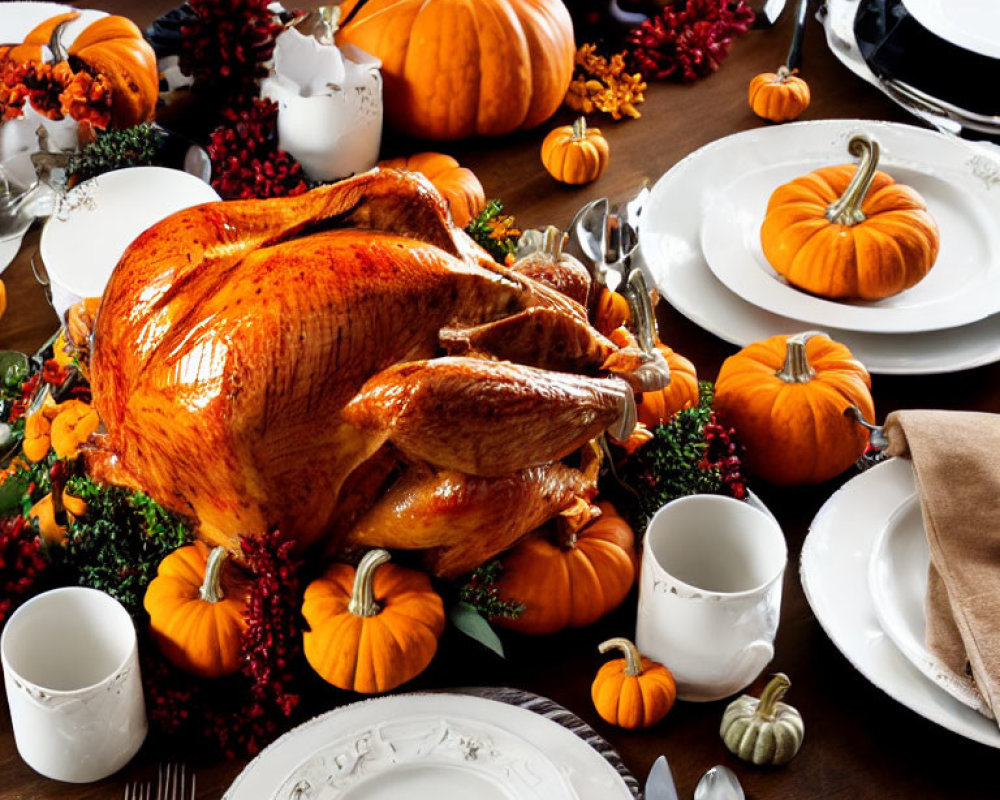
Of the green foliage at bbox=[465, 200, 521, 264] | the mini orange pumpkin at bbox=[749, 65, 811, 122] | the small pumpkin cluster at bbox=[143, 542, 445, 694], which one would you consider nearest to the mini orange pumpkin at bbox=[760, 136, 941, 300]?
the green foliage at bbox=[465, 200, 521, 264]

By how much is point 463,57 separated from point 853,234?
0.74 meters

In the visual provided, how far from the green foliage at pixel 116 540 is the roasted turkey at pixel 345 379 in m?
0.04

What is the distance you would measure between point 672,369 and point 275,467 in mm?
585

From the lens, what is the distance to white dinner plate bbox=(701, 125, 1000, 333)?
5.97 ft

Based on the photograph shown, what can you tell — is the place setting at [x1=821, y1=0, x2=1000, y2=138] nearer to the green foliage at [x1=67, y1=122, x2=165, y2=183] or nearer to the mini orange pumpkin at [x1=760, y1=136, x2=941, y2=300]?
the mini orange pumpkin at [x1=760, y1=136, x2=941, y2=300]

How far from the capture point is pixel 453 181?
2.04m

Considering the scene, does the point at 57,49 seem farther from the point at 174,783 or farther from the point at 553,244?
the point at 174,783

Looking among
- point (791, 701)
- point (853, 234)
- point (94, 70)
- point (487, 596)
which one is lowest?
point (791, 701)

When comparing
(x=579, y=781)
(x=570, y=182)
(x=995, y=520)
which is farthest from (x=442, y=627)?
(x=570, y=182)

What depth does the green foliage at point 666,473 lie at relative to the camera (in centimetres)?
158

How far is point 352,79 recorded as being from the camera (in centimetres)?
207

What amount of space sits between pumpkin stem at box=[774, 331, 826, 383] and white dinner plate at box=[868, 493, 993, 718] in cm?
21

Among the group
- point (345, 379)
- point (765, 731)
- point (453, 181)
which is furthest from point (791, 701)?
point (453, 181)

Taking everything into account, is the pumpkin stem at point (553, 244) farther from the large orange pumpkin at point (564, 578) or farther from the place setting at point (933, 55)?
the place setting at point (933, 55)
